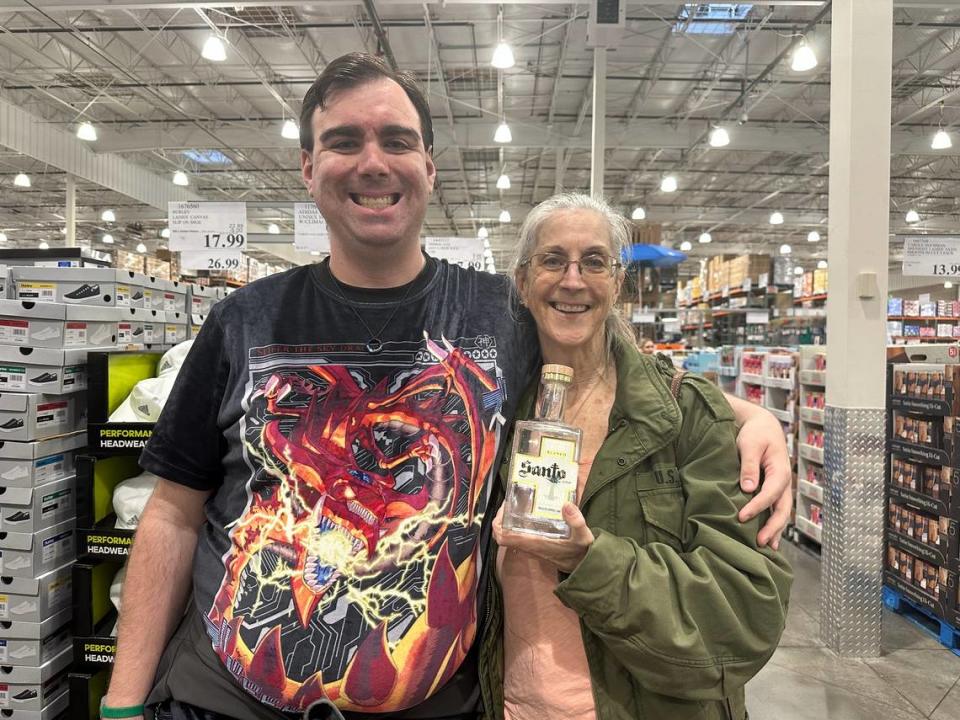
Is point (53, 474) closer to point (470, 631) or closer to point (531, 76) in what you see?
point (470, 631)

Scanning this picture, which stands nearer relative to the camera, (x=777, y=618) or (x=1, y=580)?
(x=777, y=618)

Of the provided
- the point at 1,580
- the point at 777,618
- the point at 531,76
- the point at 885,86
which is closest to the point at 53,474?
the point at 1,580

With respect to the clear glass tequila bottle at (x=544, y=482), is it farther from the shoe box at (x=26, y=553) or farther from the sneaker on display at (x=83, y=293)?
the sneaker on display at (x=83, y=293)

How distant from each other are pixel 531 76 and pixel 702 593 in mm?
11492

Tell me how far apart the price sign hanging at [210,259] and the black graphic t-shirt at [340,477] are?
5.49m

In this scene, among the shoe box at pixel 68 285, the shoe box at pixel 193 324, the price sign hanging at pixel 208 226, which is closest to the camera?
the shoe box at pixel 68 285

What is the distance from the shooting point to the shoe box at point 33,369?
2.49m

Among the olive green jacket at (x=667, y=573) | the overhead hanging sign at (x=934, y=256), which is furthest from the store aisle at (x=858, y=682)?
the overhead hanging sign at (x=934, y=256)

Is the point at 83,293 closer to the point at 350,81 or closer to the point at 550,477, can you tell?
the point at 350,81

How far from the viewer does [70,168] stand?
42.8 feet

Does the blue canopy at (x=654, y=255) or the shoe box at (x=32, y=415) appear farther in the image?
the blue canopy at (x=654, y=255)

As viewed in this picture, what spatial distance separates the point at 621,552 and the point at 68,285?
9.48 ft

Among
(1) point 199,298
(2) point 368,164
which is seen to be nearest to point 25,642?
(1) point 199,298

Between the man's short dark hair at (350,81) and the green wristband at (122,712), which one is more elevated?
the man's short dark hair at (350,81)
